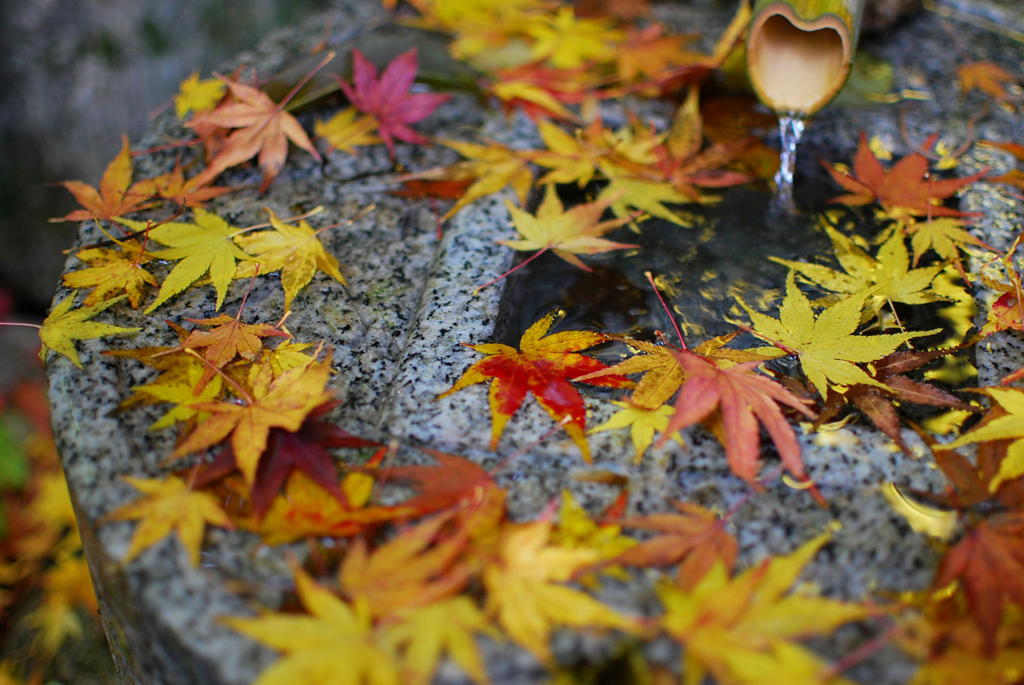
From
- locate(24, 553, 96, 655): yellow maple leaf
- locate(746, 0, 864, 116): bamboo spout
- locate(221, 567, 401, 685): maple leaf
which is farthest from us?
locate(24, 553, 96, 655): yellow maple leaf

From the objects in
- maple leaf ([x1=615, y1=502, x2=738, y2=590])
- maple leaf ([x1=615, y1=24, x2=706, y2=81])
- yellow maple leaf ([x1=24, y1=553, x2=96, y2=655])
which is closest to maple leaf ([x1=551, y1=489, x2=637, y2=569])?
maple leaf ([x1=615, y1=502, x2=738, y2=590])

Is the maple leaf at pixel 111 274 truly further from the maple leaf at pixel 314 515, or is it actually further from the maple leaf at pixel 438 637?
the maple leaf at pixel 438 637

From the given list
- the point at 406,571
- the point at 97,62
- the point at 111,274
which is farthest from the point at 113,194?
the point at 97,62

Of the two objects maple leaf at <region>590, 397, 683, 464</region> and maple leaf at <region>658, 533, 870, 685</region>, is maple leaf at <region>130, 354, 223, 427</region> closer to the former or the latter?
maple leaf at <region>590, 397, 683, 464</region>

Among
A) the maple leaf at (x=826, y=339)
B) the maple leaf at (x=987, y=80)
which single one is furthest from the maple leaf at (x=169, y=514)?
the maple leaf at (x=987, y=80)

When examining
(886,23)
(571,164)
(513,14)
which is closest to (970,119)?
(886,23)

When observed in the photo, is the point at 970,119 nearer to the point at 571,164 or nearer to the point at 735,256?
the point at 735,256
